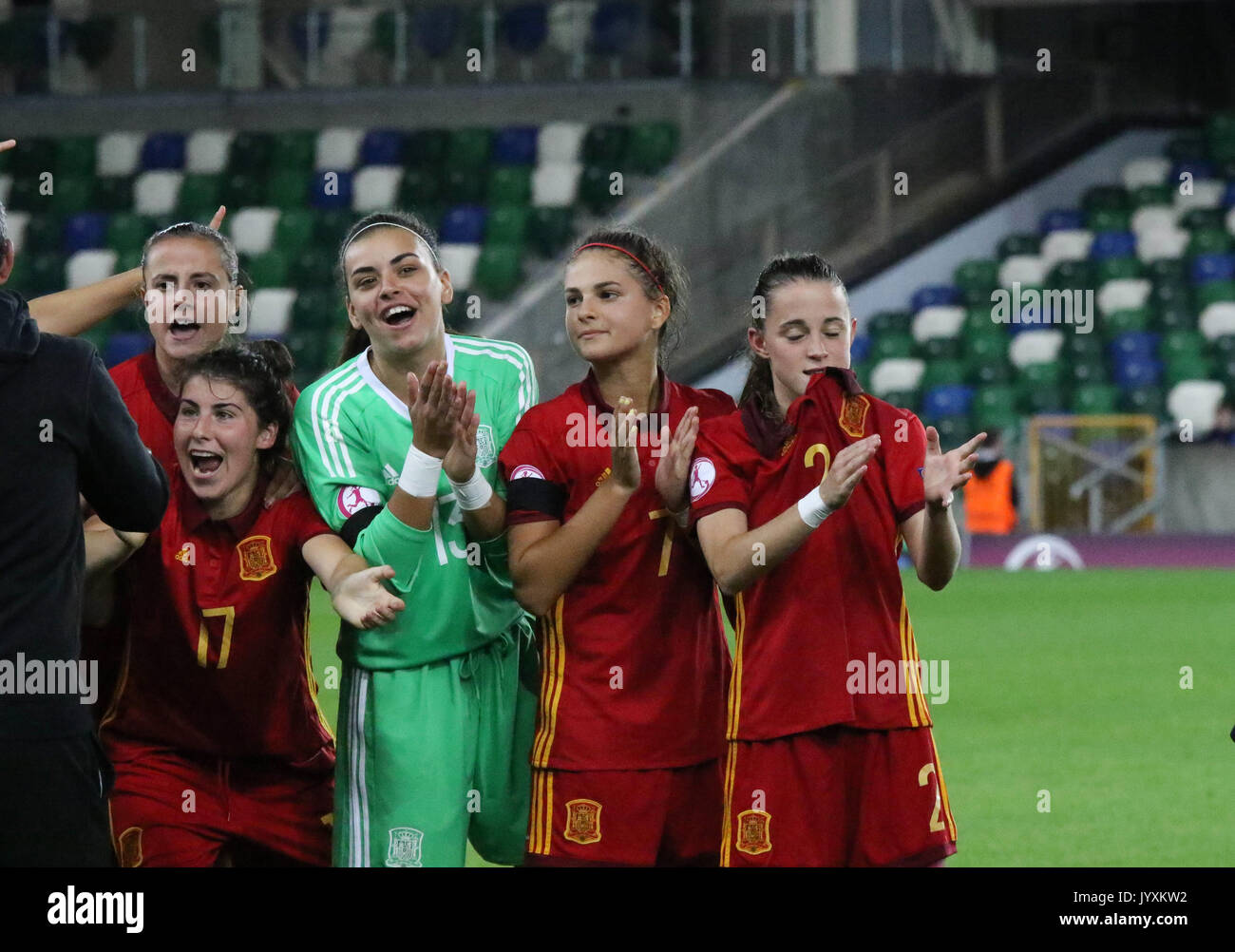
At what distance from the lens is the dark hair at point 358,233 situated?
166 inches

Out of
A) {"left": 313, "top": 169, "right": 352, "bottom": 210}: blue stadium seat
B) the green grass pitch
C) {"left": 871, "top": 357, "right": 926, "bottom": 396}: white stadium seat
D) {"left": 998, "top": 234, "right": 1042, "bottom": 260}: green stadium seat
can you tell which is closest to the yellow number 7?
the green grass pitch

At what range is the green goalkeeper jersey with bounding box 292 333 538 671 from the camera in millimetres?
4020

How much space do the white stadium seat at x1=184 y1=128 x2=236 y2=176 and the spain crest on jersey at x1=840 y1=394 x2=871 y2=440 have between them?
17.2 metres

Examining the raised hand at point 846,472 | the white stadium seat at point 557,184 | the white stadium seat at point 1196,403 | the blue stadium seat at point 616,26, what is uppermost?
the blue stadium seat at point 616,26

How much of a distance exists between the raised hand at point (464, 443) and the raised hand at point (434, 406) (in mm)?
12

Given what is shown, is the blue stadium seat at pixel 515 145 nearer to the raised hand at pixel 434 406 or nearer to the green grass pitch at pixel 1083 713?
the green grass pitch at pixel 1083 713

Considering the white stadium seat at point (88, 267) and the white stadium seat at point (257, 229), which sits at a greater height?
the white stadium seat at point (257, 229)

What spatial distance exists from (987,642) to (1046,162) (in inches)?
403

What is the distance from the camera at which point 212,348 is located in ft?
14.0

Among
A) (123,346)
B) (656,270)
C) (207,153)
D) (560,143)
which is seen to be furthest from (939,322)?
(656,270)

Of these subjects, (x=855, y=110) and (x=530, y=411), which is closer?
(x=530, y=411)

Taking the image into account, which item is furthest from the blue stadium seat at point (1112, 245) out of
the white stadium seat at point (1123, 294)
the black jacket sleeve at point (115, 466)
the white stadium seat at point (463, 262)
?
the black jacket sleeve at point (115, 466)
